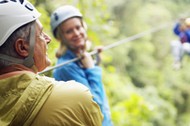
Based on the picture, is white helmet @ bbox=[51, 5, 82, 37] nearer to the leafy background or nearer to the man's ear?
the man's ear

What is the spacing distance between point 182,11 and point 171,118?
655 cm

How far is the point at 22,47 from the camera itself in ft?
3.30

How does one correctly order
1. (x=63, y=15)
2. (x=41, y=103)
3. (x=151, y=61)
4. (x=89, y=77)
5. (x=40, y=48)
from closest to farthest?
1. (x=41, y=103)
2. (x=40, y=48)
3. (x=89, y=77)
4. (x=63, y=15)
5. (x=151, y=61)

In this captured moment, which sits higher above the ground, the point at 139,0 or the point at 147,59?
the point at 139,0

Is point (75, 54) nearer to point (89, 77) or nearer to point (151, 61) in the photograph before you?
point (89, 77)

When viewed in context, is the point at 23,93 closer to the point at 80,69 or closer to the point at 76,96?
the point at 76,96

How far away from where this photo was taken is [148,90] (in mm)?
11688

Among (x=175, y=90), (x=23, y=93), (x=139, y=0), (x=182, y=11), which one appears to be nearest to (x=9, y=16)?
(x=23, y=93)

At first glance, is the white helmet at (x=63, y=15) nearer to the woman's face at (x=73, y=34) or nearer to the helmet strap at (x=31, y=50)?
the woman's face at (x=73, y=34)

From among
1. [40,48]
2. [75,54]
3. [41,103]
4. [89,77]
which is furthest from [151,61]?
[41,103]

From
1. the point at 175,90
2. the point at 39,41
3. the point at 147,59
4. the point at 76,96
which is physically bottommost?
the point at 175,90

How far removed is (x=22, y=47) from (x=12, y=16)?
0.09 meters

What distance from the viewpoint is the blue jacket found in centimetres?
191

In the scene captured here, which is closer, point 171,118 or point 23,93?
point 23,93
